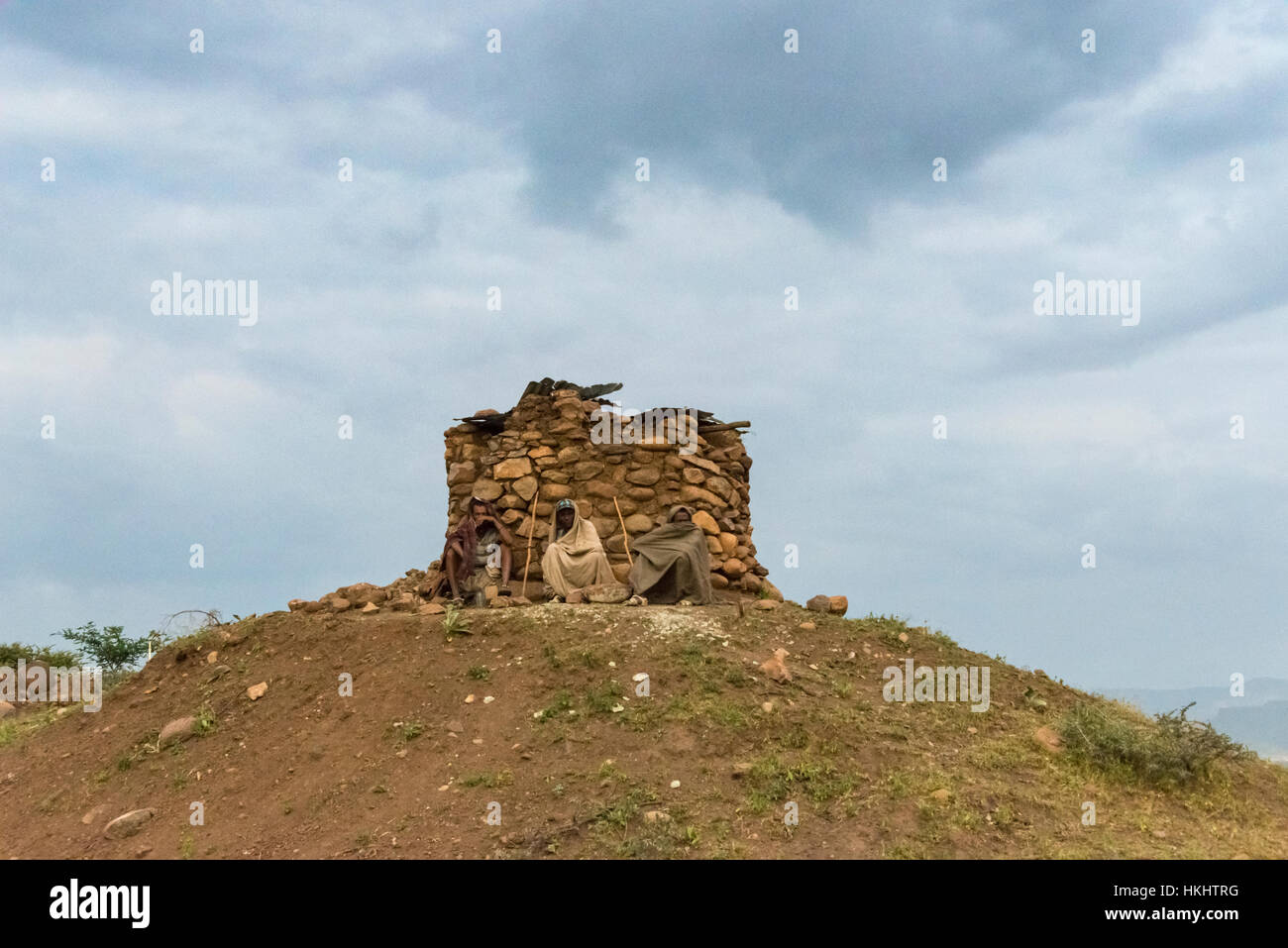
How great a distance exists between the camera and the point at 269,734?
9.95 metres

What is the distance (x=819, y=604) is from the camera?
12.6 metres

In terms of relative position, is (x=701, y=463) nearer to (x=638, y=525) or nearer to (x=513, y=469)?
(x=638, y=525)

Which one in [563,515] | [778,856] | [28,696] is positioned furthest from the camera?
[28,696]

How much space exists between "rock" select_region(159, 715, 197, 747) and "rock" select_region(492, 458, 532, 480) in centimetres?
502

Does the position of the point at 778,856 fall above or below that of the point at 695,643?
below

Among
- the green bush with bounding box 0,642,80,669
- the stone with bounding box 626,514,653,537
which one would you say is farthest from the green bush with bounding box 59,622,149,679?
→ the stone with bounding box 626,514,653,537

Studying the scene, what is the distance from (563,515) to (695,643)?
3662 mm

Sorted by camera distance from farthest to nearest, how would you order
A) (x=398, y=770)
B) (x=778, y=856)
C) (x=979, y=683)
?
1. (x=979, y=683)
2. (x=398, y=770)
3. (x=778, y=856)

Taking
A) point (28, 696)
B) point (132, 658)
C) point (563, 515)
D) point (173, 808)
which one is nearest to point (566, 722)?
point (173, 808)

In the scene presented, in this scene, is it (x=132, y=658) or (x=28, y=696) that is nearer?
(x=28, y=696)

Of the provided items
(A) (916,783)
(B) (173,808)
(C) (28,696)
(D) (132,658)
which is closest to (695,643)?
(A) (916,783)

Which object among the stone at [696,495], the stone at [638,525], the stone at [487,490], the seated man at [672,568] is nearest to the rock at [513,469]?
the stone at [487,490]
